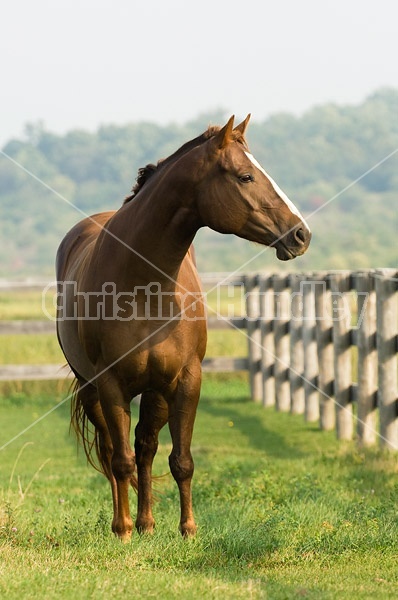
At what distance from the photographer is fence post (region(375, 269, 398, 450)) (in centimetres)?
818

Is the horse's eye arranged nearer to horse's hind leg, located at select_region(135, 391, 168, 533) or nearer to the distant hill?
horse's hind leg, located at select_region(135, 391, 168, 533)

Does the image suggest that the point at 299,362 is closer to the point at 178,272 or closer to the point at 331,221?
the point at 178,272

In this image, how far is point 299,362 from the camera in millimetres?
11367

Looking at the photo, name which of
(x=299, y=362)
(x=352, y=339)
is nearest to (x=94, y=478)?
(x=352, y=339)

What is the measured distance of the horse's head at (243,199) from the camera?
14.9ft

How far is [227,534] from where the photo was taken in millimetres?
5027

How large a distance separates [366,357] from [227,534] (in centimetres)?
407

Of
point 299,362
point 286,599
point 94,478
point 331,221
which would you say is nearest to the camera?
point 286,599

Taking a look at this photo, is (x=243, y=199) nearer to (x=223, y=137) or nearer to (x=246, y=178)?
(x=246, y=178)

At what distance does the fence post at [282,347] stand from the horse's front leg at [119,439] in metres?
6.61

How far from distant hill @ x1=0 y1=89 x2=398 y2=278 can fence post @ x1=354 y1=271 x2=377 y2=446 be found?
85.6m

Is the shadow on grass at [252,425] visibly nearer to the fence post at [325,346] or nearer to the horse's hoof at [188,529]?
the fence post at [325,346]

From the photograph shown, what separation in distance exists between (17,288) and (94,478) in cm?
755

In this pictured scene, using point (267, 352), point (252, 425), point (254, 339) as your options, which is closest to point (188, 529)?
point (252, 425)
